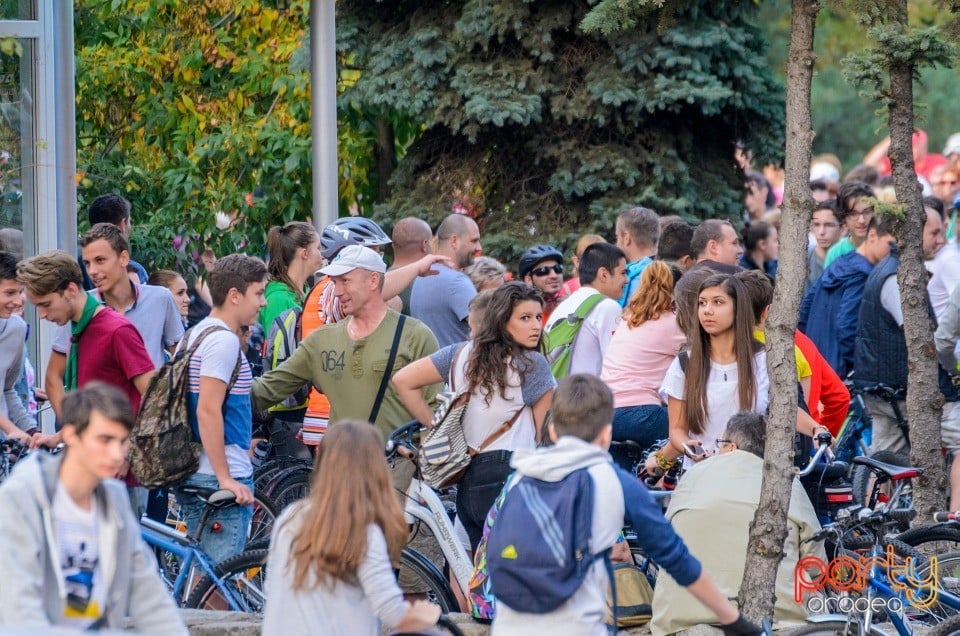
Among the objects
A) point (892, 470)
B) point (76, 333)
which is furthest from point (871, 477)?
point (76, 333)

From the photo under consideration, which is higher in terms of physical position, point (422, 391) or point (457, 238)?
point (457, 238)

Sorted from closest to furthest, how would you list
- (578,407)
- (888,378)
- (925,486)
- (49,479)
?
(49,479)
(578,407)
(925,486)
(888,378)

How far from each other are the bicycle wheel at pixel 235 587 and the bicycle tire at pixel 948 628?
2.81 m

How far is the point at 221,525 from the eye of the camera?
259 inches

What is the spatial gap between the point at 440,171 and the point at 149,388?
248 inches

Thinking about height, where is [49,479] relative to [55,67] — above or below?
below

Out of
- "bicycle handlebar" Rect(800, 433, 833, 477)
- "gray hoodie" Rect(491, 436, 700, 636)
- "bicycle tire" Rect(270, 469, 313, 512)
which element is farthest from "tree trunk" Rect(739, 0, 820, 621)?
"bicycle tire" Rect(270, 469, 313, 512)

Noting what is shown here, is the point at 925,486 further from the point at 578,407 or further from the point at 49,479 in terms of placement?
the point at 49,479

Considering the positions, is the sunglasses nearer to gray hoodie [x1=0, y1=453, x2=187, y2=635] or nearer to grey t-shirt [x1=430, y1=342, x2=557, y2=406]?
grey t-shirt [x1=430, y1=342, x2=557, y2=406]

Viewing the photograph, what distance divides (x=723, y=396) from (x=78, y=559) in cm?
359

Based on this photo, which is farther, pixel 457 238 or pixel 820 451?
pixel 457 238

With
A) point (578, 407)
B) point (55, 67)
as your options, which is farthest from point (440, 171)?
point (578, 407)

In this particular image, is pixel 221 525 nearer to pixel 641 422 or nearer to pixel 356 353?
pixel 356 353

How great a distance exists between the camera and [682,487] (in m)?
6.14
